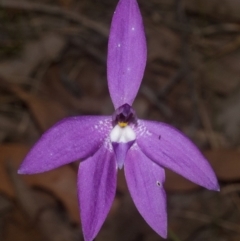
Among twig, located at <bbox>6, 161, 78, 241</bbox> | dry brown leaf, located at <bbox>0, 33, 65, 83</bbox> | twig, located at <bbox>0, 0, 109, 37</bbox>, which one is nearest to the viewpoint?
twig, located at <bbox>6, 161, 78, 241</bbox>

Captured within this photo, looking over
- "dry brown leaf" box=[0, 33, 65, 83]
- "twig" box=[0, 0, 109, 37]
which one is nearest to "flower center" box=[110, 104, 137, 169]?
"dry brown leaf" box=[0, 33, 65, 83]

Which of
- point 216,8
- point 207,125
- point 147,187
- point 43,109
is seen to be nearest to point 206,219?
point 207,125

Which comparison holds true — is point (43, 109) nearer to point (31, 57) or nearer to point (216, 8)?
point (31, 57)

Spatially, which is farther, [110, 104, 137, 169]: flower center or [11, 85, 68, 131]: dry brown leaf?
[11, 85, 68, 131]: dry brown leaf

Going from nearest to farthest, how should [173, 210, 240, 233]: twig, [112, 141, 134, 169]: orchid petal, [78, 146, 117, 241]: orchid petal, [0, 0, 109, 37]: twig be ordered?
[78, 146, 117, 241]: orchid petal, [112, 141, 134, 169]: orchid petal, [173, 210, 240, 233]: twig, [0, 0, 109, 37]: twig

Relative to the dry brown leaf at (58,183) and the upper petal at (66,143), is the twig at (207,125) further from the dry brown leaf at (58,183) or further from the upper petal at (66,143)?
the upper petal at (66,143)

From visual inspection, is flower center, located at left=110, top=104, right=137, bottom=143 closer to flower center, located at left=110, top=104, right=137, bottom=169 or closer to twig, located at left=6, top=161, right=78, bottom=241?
flower center, located at left=110, top=104, right=137, bottom=169
